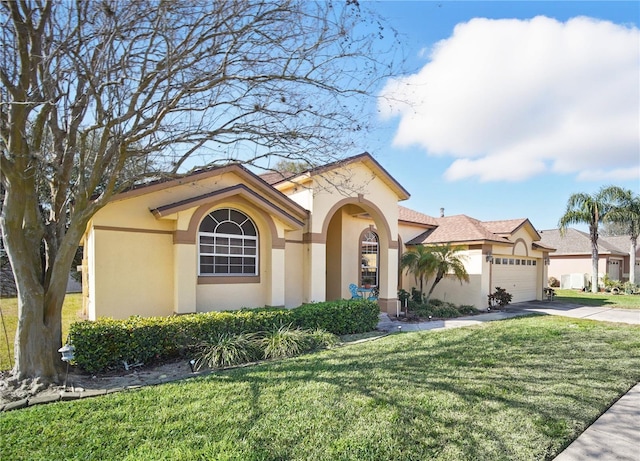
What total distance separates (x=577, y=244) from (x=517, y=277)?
2105 cm

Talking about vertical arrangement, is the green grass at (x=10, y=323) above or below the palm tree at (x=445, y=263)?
below

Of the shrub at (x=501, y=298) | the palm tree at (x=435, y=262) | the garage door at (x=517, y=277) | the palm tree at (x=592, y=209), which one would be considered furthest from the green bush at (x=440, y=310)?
the palm tree at (x=592, y=209)

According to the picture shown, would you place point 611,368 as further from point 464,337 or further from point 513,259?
point 513,259

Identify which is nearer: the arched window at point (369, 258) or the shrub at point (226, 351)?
the shrub at point (226, 351)

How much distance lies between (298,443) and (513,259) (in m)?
21.1

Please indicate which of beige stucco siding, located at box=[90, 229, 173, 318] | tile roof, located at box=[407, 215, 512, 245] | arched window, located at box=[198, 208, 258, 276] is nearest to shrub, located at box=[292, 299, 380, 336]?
arched window, located at box=[198, 208, 258, 276]

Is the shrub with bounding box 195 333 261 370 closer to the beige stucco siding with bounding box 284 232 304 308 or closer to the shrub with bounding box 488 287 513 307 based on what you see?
the beige stucco siding with bounding box 284 232 304 308

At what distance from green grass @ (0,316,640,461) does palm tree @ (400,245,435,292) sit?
8618 millimetres

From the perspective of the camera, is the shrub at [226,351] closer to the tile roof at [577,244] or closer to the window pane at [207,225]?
the window pane at [207,225]

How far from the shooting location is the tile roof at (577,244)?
3603 centimetres

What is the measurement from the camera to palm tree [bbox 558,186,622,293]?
2825 centimetres

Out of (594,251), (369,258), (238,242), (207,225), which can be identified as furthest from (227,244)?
(594,251)

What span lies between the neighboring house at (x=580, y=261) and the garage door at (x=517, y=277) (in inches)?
527

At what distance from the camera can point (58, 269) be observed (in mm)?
7125
